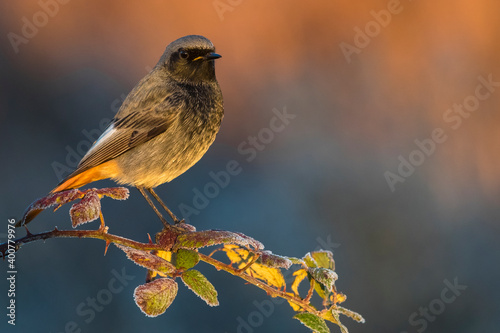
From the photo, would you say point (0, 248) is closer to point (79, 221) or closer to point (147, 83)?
point (79, 221)

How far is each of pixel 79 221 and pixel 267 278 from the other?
0.52 metres

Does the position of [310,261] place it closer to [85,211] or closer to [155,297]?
[155,297]

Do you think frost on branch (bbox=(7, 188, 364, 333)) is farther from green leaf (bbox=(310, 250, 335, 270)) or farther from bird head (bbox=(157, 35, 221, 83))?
bird head (bbox=(157, 35, 221, 83))

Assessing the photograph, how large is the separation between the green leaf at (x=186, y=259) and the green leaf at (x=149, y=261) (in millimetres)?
35

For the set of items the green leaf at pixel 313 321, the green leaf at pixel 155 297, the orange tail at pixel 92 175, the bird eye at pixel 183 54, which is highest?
the bird eye at pixel 183 54

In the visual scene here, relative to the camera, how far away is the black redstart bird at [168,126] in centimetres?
246

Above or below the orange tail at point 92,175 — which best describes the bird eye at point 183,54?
above

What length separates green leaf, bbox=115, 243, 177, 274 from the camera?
1.24 metres

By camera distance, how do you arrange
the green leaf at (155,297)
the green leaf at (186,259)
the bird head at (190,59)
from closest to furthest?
the green leaf at (155,297) → the green leaf at (186,259) → the bird head at (190,59)

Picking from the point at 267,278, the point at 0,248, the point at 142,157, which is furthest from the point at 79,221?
the point at 142,157

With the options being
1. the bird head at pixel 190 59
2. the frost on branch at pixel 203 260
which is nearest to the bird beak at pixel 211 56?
the bird head at pixel 190 59

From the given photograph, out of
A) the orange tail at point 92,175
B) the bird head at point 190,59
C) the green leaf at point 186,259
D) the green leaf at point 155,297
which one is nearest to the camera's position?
the green leaf at point 155,297

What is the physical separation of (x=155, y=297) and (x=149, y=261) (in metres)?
0.11

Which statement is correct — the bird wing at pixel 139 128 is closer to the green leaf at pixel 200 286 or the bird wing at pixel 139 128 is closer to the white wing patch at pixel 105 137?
the white wing patch at pixel 105 137
